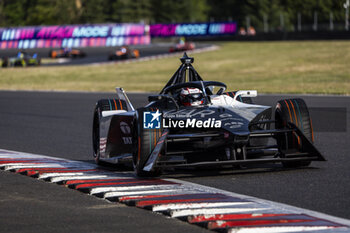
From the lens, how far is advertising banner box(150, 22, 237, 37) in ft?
188

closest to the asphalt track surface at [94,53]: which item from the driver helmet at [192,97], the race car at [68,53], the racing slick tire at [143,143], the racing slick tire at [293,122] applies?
the race car at [68,53]

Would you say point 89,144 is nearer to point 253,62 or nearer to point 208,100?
point 208,100

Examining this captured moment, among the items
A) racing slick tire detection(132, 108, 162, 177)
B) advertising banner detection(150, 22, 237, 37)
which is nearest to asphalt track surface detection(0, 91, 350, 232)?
racing slick tire detection(132, 108, 162, 177)

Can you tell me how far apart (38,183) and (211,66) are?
34395 mm

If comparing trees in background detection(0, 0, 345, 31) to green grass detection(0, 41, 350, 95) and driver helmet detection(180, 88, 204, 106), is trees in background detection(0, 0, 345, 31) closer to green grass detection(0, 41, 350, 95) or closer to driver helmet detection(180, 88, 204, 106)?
green grass detection(0, 41, 350, 95)

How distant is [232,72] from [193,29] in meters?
21.4

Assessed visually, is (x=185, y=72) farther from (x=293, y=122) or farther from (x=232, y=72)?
(x=232, y=72)

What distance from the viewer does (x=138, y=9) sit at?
318 ft

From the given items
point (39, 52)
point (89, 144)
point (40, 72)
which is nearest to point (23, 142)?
point (89, 144)

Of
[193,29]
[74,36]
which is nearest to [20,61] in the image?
[74,36]

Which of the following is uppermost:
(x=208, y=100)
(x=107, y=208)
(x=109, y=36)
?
(x=109, y=36)

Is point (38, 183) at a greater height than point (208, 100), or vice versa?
point (208, 100)

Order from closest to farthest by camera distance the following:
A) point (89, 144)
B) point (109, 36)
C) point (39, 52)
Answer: point (89, 144), point (109, 36), point (39, 52)

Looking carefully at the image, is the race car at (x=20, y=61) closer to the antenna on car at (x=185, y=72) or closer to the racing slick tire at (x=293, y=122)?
the antenna on car at (x=185, y=72)
